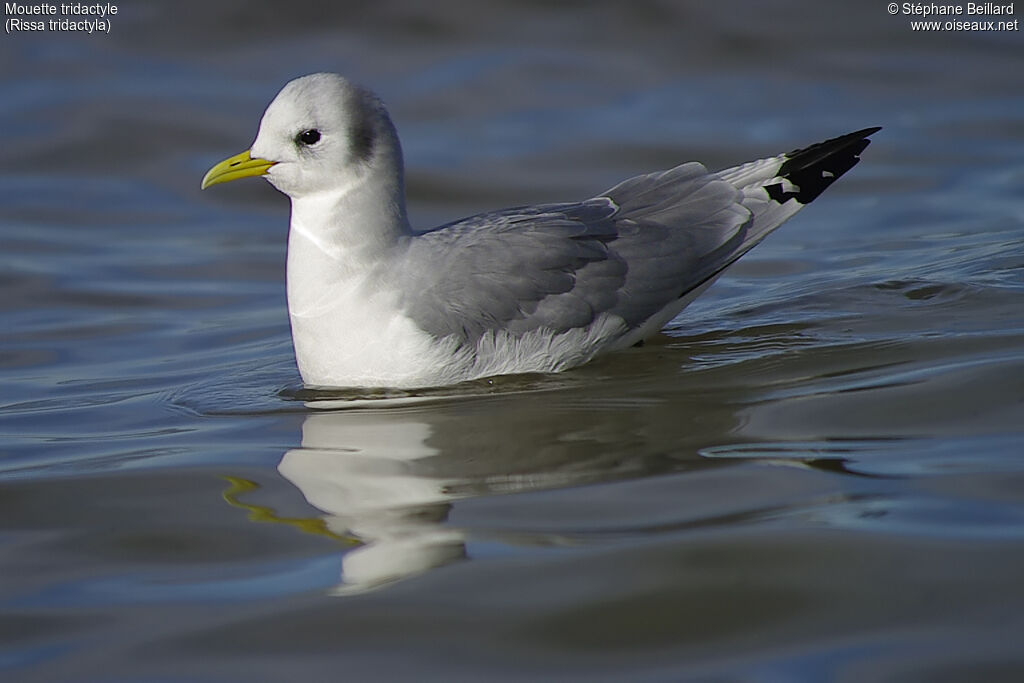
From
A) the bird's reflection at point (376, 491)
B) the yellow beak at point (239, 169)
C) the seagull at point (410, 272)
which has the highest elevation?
the yellow beak at point (239, 169)

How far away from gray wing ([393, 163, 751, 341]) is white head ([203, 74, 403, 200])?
1.17ft

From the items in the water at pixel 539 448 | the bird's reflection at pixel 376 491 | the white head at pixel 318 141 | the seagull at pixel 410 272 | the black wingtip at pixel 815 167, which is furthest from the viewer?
the black wingtip at pixel 815 167

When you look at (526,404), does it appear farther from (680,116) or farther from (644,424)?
(680,116)

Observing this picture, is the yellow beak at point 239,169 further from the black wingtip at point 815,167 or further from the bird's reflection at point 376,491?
the black wingtip at point 815,167

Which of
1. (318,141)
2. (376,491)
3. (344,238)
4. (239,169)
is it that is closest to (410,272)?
(344,238)

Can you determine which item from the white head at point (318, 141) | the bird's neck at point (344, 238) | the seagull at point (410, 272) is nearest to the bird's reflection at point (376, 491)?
the seagull at point (410, 272)

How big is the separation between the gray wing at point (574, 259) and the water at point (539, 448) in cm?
24

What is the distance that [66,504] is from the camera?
4.18m

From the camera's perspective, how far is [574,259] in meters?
5.46

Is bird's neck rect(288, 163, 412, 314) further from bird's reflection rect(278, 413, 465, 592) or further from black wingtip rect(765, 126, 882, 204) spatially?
black wingtip rect(765, 126, 882, 204)

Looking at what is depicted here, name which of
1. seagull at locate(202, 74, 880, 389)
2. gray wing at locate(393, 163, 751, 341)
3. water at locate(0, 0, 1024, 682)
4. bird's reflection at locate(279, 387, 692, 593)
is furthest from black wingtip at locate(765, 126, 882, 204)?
bird's reflection at locate(279, 387, 692, 593)

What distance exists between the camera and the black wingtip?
19.9 ft

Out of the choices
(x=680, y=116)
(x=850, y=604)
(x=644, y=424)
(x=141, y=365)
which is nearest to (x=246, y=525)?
(x=644, y=424)

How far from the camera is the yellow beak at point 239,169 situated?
5.31m
